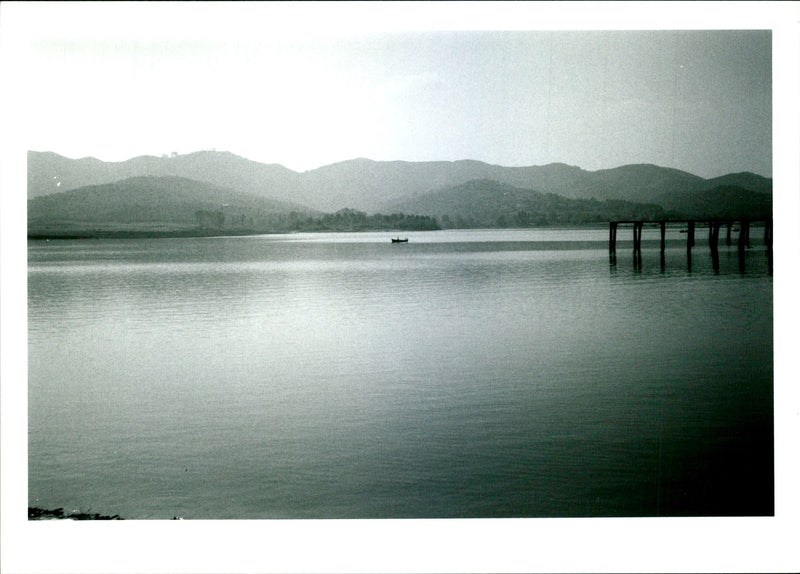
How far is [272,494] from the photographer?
5.36 meters

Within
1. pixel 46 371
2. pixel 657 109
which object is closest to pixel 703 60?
pixel 657 109

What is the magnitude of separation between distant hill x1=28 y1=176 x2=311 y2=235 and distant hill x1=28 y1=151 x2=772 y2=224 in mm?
437

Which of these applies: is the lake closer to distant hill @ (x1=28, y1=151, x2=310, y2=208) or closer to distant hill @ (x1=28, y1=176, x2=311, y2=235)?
distant hill @ (x1=28, y1=176, x2=311, y2=235)

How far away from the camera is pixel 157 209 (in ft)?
49.8

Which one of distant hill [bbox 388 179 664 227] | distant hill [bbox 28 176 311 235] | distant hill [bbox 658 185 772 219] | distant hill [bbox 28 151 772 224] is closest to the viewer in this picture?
distant hill [bbox 658 185 772 219]

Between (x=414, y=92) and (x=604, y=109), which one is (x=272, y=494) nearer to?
(x=414, y=92)

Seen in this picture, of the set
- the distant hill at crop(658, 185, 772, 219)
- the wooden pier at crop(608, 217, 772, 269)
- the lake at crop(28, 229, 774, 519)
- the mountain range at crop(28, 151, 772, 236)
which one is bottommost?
the lake at crop(28, 229, 774, 519)

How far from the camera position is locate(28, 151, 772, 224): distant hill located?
37.5 ft

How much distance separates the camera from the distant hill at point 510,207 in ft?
43.2

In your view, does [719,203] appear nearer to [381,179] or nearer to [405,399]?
[381,179]

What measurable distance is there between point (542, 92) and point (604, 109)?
1280 millimetres

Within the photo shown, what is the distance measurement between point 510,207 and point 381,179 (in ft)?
8.43

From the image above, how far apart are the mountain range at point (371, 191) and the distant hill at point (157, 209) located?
0.03 m

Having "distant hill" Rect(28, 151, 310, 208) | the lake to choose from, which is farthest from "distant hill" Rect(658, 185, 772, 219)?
"distant hill" Rect(28, 151, 310, 208)
